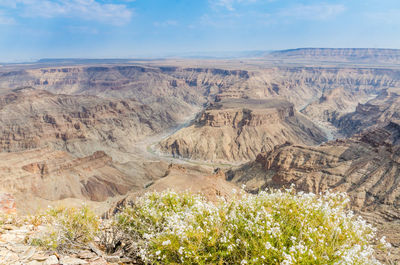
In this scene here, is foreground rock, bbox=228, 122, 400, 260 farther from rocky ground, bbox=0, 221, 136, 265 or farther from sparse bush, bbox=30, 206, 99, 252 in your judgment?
→ sparse bush, bbox=30, 206, 99, 252

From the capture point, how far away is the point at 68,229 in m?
14.7

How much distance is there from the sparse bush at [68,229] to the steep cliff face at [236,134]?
334 ft

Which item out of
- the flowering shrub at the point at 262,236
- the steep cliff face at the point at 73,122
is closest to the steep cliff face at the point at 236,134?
the steep cliff face at the point at 73,122

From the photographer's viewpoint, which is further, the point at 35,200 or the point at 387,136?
the point at 387,136

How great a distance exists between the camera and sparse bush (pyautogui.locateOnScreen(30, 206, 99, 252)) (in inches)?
516

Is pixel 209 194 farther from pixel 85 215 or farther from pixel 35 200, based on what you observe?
pixel 35 200

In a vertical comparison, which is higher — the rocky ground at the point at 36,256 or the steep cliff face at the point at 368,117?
the rocky ground at the point at 36,256

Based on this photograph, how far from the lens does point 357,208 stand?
155 feet

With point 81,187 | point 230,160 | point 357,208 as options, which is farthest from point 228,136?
point 357,208

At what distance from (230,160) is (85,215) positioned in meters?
104

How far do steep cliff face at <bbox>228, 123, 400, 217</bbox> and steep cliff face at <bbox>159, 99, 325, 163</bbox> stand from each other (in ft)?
135

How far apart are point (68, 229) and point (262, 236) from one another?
11254 millimetres

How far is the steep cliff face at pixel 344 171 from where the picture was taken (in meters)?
49.1

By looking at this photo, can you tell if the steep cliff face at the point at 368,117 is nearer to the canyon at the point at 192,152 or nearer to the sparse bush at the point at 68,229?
the canyon at the point at 192,152
